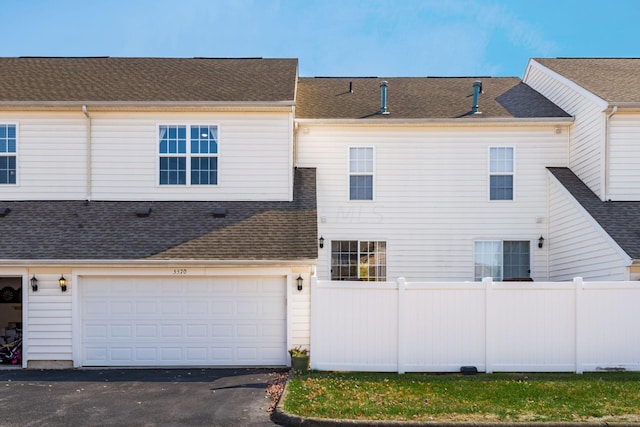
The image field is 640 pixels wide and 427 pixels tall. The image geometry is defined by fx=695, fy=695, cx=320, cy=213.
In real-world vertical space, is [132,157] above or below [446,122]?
below

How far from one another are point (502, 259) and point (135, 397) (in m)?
10.5

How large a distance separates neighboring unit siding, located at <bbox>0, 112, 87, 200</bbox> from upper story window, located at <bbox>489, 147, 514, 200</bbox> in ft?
34.0

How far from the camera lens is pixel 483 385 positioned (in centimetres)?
1178

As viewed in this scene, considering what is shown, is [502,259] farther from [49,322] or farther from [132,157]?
[49,322]

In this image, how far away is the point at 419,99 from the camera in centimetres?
1975

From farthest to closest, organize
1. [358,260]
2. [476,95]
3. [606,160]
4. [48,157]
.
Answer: [476,95] < [358,260] < [48,157] < [606,160]

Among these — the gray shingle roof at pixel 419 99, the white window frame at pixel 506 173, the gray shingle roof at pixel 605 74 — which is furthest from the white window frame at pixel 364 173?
the gray shingle roof at pixel 605 74

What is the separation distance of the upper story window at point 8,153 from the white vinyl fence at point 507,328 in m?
9.48

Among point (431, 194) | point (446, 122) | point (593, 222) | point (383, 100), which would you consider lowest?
point (593, 222)

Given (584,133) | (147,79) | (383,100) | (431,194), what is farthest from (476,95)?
(147,79)

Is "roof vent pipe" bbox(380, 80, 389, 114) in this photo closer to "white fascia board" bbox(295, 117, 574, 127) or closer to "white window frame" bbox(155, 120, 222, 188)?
"white fascia board" bbox(295, 117, 574, 127)

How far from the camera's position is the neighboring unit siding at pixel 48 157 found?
55.4ft

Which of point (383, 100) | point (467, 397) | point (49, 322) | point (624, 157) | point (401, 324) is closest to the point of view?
point (467, 397)

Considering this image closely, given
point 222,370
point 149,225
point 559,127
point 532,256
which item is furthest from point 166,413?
point 559,127
